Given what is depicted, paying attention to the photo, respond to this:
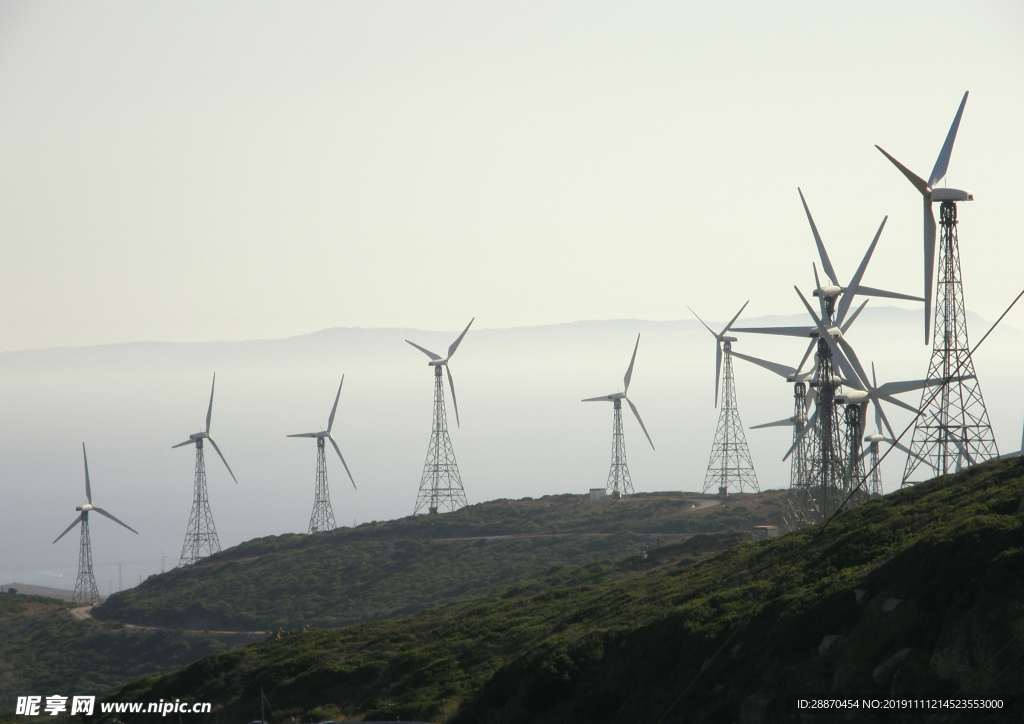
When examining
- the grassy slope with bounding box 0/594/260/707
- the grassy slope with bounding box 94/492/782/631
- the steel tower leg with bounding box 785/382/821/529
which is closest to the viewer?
the steel tower leg with bounding box 785/382/821/529

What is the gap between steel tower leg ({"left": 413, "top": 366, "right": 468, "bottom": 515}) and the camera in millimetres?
109750

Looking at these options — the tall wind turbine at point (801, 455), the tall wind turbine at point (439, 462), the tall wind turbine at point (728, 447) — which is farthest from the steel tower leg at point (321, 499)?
→ the tall wind turbine at point (801, 455)

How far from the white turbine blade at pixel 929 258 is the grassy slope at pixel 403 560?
126ft

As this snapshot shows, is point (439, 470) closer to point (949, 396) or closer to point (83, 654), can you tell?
point (83, 654)

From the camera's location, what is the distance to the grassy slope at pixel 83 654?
72625 millimetres

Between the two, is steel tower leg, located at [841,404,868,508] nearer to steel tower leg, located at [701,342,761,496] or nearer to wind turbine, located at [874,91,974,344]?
wind turbine, located at [874,91,974,344]

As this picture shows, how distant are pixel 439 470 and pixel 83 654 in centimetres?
4821

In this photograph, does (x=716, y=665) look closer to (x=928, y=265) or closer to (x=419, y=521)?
(x=928, y=265)

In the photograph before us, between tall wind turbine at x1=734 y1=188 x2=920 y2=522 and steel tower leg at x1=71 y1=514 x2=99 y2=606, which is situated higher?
tall wind turbine at x1=734 y1=188 x2=920 y2=522

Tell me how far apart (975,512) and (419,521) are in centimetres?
9184

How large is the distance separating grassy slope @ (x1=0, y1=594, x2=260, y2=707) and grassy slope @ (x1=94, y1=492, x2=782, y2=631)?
17.8ft

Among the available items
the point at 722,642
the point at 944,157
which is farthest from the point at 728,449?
the point at 722,642

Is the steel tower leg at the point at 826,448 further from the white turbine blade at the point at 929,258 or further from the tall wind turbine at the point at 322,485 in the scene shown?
the tall wind turbine at the point at 322,485

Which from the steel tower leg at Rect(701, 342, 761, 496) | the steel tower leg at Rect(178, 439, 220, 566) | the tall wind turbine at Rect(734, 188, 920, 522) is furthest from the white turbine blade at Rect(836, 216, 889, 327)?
the steel tower leg at Rect(178, 439, 220, 566)
